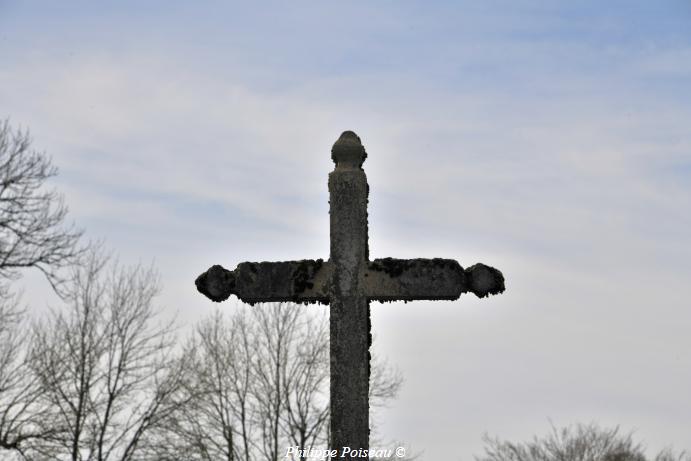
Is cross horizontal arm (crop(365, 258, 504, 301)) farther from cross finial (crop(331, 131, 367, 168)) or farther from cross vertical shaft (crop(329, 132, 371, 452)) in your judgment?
cross finial (crop(331, 131, 367, 168))

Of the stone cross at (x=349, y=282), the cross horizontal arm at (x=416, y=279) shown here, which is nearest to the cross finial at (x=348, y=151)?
the stone cross at (x=349, y=282)

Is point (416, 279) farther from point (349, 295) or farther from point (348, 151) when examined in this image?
point (348, 151)

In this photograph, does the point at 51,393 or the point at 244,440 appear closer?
the point at 51,393

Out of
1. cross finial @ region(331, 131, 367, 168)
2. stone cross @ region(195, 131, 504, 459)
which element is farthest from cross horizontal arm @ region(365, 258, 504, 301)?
cross finial @ region(331, 131, 367, 168)

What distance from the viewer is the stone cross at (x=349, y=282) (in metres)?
7.99

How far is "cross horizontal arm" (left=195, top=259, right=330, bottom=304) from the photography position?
329 inches

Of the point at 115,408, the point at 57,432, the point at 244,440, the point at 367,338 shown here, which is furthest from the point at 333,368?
the point at 244,440

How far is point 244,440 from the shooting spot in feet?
114

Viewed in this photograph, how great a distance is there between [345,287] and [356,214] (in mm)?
489

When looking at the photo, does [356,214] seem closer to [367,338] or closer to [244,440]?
[367,338]

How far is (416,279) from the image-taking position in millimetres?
8289

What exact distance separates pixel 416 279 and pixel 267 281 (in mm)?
1019

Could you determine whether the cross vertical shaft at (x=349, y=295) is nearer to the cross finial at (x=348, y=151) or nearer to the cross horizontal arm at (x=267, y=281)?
the cross finial at (x=348, y=151)

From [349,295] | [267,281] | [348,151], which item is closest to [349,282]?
[349,295]
